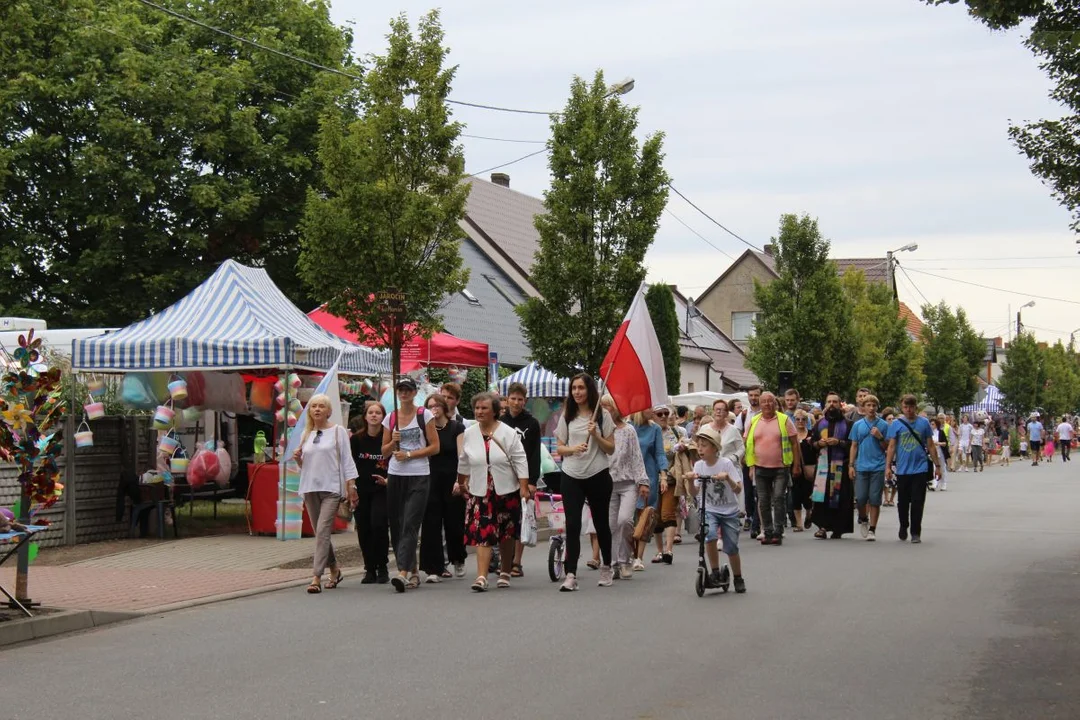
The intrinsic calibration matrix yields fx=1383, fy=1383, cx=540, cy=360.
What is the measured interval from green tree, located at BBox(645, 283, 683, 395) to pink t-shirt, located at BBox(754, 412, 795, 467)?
883 inches

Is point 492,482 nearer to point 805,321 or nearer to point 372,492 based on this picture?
point 372,492

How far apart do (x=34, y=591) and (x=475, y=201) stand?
32.2 m

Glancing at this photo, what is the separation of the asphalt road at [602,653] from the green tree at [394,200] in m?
4.79

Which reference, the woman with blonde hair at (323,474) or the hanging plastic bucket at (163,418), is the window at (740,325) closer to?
the hanging plastic bucket at (163,418)

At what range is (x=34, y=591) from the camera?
39.3 feet

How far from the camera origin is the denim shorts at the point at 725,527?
11.5 meters

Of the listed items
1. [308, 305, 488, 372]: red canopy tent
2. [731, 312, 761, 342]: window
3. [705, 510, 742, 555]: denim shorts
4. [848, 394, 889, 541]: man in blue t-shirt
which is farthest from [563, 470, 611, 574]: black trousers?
[731, 312, 761, 342]: window

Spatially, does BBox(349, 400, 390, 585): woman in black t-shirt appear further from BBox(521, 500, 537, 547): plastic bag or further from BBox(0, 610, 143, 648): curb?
BBox(0, 610, 143, 648): curb

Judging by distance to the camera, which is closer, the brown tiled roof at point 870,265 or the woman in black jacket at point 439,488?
the woman in black jacket at point 439,488

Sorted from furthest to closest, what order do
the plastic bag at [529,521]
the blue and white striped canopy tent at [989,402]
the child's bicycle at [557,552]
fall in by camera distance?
the blue and white striped canopy tent at [989,402] → the plastic bag at [529,521] → the child's bicycle at [557,552]

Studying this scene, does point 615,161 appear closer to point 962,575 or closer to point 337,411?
point 337,411


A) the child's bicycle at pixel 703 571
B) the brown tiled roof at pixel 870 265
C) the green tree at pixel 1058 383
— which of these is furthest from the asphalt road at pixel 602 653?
the green tree at pixel 1058 383

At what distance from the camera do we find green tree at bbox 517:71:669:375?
22.2 m

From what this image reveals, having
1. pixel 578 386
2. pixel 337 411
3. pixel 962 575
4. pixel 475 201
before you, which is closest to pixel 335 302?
pixel 337 411
